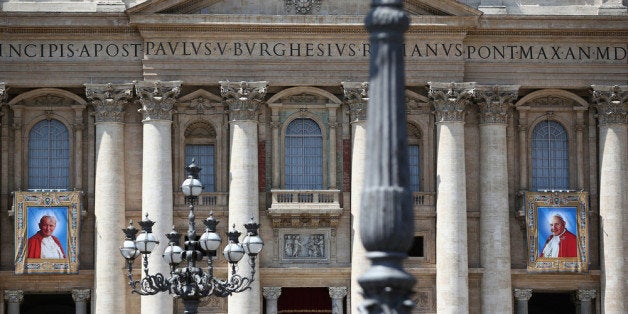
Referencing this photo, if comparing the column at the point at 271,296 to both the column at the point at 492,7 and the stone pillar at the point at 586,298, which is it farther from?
the column at the point at 492,7

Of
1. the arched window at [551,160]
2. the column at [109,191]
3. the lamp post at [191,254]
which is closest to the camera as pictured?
the lamp post at [191,254]

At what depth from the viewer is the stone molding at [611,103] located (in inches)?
2010

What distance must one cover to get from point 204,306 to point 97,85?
7.60m

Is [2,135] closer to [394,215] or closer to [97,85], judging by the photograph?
[97,85]

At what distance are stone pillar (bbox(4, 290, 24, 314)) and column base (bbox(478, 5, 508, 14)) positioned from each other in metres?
16.9

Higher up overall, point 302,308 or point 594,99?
point 594,99

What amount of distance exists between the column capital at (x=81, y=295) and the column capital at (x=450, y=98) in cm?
1213

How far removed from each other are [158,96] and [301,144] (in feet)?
15.6

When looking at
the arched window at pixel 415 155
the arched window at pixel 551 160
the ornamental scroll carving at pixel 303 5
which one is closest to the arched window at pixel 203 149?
the ornamental scroll carving at pixel 303 5

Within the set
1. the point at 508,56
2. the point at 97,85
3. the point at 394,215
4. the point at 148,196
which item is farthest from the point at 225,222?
the point at 394,215

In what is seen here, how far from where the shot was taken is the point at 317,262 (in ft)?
167

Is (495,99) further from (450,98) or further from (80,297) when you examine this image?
(80,297)

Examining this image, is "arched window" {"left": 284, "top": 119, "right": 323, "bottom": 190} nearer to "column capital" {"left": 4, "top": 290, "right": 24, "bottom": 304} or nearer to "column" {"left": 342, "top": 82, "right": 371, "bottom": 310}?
"column" {"left": 342, "top": 82, "right": 371, "bottom": 310}

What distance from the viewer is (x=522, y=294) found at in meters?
51.3
